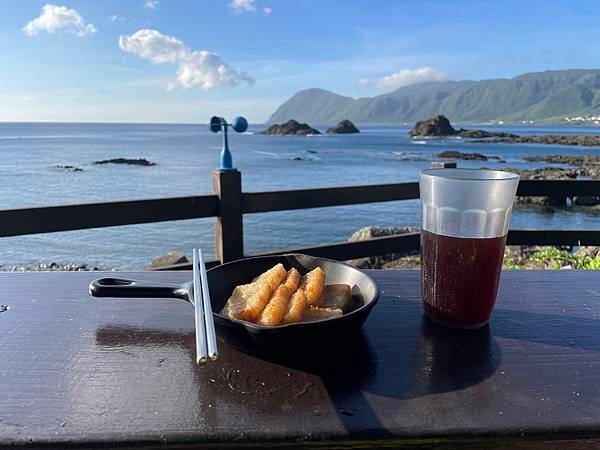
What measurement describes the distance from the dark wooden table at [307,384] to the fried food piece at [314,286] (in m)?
0.12

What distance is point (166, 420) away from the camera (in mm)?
710

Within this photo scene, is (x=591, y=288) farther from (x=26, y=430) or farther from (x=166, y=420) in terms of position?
(x=26, y=430)

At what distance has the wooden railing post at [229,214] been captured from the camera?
3072mm

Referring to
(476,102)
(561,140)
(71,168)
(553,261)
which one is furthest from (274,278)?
(476,102)

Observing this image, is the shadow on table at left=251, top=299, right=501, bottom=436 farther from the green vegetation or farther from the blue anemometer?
the green vegetation

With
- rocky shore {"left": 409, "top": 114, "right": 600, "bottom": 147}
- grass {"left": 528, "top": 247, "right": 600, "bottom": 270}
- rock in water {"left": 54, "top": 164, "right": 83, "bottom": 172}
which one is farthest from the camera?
rocky shore {"left": 409, "top": 114, "right": 600, "bottom": 147}

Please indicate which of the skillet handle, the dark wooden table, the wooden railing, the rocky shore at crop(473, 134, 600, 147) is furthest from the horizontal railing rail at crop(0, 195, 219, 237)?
the rocky shore at crop(473, 134, 600, 147)

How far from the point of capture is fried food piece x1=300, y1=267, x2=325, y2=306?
0.95m

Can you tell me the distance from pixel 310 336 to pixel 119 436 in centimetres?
34

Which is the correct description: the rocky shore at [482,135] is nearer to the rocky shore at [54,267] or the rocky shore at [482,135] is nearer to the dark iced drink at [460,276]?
the rocky shore at [54,267]

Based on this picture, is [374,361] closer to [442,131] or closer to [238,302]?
[238,302]

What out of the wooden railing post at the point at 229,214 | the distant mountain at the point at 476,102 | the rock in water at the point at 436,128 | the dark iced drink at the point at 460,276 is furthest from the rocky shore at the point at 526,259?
the distant mountain at the point at 476,102

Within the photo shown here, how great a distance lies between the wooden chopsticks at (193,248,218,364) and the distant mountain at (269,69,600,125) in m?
145

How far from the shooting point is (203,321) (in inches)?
30.6
